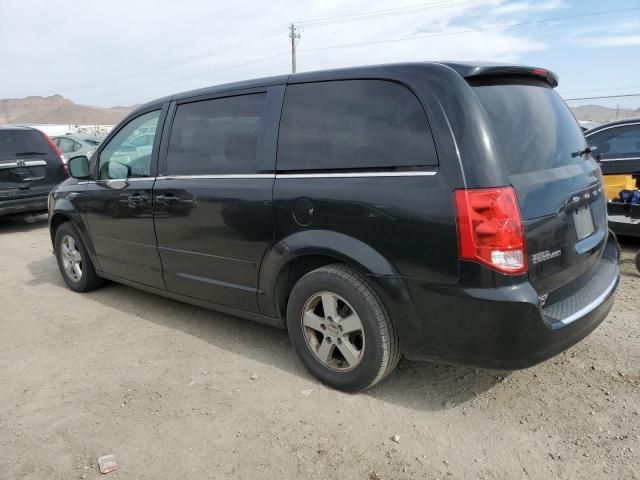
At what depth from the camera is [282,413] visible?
2898mm

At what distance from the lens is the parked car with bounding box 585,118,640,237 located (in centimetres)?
568

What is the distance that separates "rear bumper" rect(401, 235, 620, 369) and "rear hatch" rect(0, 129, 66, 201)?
25.8 ft

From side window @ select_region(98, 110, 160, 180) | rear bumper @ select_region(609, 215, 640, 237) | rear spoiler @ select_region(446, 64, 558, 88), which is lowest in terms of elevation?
rear bumper @ select_region(609, 215, 640, 237)

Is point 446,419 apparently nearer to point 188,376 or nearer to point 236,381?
point 236,381

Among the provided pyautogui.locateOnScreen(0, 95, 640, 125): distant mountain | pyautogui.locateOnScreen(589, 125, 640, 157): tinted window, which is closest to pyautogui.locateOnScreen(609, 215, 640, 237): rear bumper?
pyautogui.locateOnScreen(589, 125, 640, 157): tinted window

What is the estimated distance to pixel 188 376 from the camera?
11.1 feet

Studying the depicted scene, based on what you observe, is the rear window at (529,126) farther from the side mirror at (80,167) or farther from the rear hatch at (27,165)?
the rear hatch at (27,165)

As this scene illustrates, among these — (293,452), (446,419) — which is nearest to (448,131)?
(446,419)

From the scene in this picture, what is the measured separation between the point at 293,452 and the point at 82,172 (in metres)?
3.42

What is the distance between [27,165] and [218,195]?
6604 mm

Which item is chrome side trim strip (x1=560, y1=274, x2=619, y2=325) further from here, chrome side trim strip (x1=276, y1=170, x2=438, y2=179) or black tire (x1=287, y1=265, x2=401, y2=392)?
chrome side trim strip (x1=276, y1=170, x2=438, y2=179)

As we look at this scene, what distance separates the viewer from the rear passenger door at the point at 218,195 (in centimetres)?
325

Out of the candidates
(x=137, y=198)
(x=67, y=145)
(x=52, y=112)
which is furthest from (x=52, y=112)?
(x=137, y=198)

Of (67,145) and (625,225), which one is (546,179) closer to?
(625,225)
